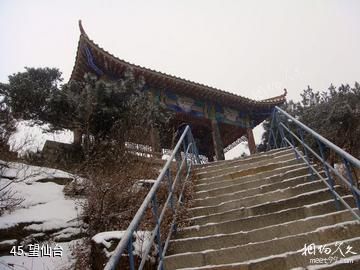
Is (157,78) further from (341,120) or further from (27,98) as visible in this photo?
(341,120)

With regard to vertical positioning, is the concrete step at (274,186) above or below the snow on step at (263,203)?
above

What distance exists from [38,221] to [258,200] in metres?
3.50

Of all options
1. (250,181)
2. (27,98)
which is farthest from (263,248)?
(27,98)

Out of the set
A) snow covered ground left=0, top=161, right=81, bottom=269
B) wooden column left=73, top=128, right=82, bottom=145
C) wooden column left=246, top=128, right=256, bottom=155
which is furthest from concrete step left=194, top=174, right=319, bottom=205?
wooden column left=246, top=128, right=256, bottom=155

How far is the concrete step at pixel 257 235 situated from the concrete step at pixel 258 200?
86 cm

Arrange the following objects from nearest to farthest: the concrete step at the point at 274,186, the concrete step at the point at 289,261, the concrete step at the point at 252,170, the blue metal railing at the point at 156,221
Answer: the blue metal railing at the point at 156,221, the concrete step at the point at 289,261, the concrete step at the point at 274,186, the concrete step at the point at 252,170

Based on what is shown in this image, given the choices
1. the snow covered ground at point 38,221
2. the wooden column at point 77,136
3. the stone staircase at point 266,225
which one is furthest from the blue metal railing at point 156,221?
the wooden column at point 77,136

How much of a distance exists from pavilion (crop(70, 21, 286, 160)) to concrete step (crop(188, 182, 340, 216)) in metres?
4.55

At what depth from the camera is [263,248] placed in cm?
352

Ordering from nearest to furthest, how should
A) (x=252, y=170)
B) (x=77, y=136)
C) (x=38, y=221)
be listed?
(x=38, y=221), (x=252, y=170), (x=77, y=136)

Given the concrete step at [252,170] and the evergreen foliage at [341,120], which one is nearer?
the concrete step at [252,170]

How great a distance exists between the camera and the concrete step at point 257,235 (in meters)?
3.75

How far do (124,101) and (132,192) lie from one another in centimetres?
360

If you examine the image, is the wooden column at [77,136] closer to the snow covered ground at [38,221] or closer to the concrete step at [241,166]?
the snow covered ground at [38,221]
